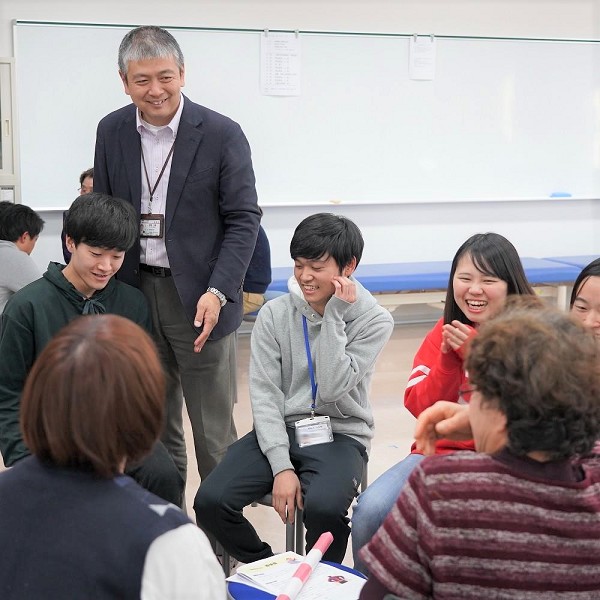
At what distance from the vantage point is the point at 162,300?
8.22 ft

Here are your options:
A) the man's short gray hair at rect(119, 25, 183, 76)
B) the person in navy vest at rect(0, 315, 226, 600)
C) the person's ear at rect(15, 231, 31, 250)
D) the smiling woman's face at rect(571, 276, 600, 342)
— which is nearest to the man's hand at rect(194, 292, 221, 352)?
the man's short gray hair at rect(119, 25, 183, 76)

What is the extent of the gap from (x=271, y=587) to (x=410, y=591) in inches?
24.4

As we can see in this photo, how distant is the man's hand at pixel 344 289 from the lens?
2301mm

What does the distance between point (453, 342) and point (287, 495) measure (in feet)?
1.99

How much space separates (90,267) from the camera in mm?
2250

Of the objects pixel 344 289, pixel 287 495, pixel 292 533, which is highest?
pixel 344 289

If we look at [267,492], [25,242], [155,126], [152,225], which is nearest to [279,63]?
[25,242]

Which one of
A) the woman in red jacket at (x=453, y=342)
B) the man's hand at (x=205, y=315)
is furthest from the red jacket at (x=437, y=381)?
the man's hand at (x=205, y=315)

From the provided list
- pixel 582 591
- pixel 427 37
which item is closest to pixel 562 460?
pixel 582 591

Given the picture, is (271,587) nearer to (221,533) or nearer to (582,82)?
(221,533)

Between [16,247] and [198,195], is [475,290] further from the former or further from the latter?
[16,247]

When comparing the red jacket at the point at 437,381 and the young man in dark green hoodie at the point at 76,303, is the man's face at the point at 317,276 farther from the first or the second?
the young man in dark green hoodie at the point at 76,303

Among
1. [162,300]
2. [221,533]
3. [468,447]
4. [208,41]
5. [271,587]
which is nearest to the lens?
[271,587]

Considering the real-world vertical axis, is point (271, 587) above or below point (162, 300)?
below
